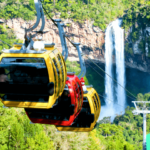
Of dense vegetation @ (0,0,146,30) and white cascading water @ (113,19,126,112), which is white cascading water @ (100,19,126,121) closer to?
white cascading water @ (113,19,126,112)

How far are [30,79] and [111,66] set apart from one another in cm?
3857

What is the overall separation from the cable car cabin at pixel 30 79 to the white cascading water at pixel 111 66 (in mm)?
35746

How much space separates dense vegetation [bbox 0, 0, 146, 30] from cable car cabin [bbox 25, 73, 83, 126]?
118 feet

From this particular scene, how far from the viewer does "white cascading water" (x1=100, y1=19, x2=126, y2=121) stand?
40.9 metres

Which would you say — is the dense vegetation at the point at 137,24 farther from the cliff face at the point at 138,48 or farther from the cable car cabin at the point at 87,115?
the cable car cabin at the point at 87,115

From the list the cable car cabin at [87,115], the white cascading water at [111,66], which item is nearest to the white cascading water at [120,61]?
the white cascading water at [111,66]

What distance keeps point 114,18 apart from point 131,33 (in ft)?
13.9

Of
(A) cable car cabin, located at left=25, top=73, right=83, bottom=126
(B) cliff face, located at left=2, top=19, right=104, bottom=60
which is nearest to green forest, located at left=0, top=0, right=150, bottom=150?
(B) cliff face, located at left=2, top=19, right=104, bottom=60

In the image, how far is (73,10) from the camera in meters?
42.8

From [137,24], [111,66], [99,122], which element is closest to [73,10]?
[137,24]

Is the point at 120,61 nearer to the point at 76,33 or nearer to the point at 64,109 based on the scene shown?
the point at 76,33

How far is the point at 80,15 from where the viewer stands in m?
41.8

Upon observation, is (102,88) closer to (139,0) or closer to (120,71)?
(120,71)

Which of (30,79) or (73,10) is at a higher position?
(30,79)
